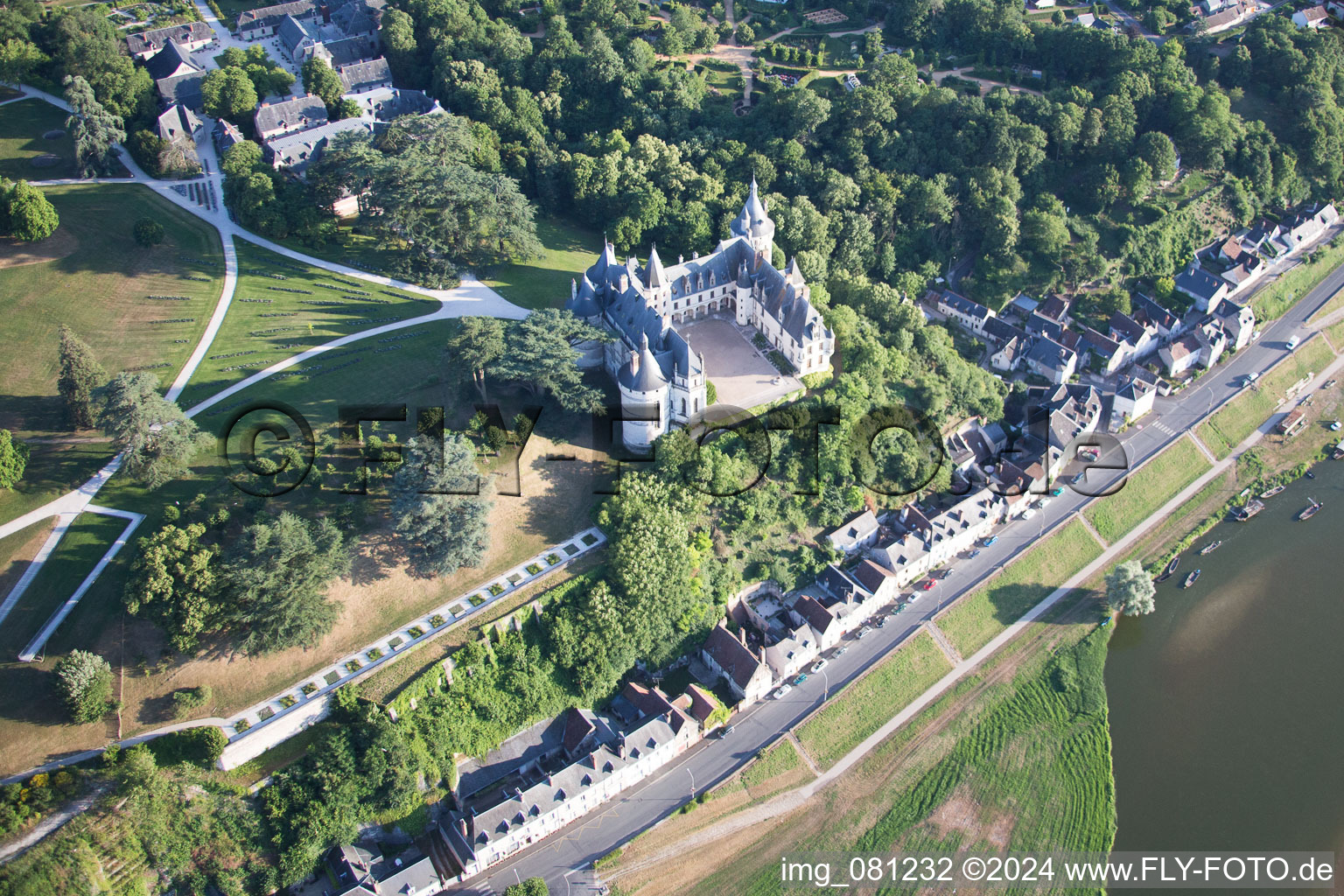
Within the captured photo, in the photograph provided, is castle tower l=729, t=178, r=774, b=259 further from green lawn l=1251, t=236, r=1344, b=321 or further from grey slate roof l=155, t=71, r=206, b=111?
grey slate roof l=155, t=71, r=206, b=111

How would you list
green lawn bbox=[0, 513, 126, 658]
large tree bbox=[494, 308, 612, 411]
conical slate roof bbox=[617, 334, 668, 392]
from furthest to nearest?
large tree bbox=[494, 308, 612, 411] < conical slate roof bbox=[617, 334, 668, 392] < green lawn bbox=[0, 513, 126, 658]

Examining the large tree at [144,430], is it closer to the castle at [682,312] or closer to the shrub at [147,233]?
the shrub at [147,233]

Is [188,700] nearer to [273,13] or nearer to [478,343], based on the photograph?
[478,343]

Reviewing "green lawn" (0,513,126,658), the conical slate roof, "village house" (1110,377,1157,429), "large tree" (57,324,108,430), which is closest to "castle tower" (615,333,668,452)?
the conical slate roof

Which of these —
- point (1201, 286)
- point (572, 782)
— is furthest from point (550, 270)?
point (1201, 286)

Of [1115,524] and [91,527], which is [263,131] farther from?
[1115,524]

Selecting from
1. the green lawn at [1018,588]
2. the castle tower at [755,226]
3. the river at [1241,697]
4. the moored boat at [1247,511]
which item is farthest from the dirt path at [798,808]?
the castle tower at [755,226]

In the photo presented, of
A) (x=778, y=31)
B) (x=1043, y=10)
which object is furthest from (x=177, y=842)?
(x=1043, y=10)
